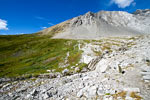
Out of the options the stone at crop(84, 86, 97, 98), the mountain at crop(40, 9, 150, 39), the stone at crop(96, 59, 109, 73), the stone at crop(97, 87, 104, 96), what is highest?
the mountain at crop(40, 9, 150, 39)

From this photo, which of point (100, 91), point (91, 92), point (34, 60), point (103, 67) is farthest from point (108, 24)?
point (91, 92)

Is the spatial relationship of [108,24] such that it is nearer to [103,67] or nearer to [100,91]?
[103,67]

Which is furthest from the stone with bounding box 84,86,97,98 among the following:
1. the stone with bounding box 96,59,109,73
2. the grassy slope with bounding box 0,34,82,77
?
the grassy slope with bounding box 0,34,82,77

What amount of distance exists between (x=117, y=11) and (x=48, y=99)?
22574cm

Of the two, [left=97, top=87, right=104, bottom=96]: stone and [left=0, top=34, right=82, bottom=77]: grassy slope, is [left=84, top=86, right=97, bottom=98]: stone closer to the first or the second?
[left=97, top=87, right=104, bottom=96]: stone

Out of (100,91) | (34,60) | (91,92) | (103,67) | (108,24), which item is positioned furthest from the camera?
(108,24)

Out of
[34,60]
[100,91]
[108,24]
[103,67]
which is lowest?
[34,60]

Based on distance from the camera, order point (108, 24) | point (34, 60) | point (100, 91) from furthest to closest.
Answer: point (108, 24)
point (34, 60)
point (100, 91)

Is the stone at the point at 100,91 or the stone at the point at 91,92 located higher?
the stone at the point at 100,91

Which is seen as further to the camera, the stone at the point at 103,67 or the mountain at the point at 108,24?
the mountain at the point at 108,24

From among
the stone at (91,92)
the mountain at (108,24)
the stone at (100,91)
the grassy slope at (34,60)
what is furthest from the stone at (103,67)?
the mountain at (108,24)

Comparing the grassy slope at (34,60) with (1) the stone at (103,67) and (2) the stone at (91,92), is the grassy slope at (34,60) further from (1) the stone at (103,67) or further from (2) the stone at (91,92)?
(2) the stone at (91,92)

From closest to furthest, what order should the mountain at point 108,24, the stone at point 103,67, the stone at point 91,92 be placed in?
the stone at point 91,92, the stone at point 103,67, the mountain at point 108,24

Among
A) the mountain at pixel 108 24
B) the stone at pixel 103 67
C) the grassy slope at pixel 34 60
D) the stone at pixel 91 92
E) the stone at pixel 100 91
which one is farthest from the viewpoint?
the mountain at pixel 108 24
